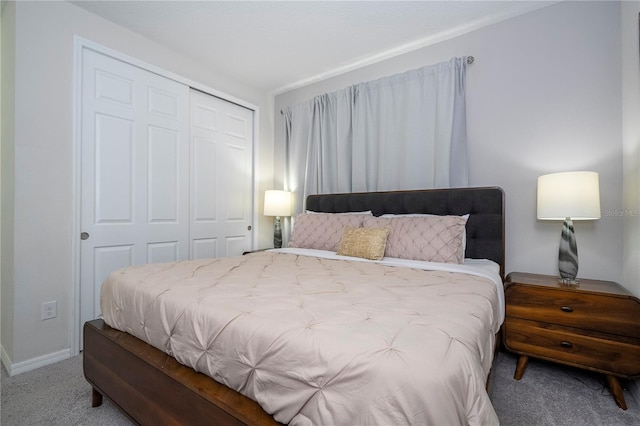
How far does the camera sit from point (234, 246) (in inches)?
140

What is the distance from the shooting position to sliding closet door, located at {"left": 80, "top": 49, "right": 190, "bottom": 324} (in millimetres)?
2379

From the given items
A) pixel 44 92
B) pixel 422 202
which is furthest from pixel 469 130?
pixel 44 92

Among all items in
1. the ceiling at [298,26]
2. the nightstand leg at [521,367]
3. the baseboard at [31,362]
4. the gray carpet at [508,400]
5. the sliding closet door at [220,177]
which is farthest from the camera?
the sliding closet door at [220,177]

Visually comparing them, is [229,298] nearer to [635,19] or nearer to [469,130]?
[469,130]

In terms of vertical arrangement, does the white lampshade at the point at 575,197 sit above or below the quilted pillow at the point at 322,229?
above

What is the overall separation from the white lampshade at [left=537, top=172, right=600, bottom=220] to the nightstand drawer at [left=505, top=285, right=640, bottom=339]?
484mm

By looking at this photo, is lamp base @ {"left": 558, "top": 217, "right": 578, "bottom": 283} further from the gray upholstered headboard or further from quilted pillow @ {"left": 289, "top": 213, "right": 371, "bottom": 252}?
quilted pillow @ {"left": 289, "top": 213, "right": 371, "bottom": 252}

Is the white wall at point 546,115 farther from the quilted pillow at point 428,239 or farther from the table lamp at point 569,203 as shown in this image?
the quilted pillow at point 428,239

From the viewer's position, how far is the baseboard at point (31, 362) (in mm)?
1976

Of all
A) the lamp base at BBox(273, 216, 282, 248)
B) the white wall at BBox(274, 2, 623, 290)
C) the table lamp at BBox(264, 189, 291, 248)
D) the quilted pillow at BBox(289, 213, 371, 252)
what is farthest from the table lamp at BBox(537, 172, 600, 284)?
the lamp base at BBox(273, 216, 282, 248)

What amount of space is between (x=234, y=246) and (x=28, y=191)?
6.24 ft

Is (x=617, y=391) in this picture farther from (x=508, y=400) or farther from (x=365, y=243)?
(x=365, y=243)

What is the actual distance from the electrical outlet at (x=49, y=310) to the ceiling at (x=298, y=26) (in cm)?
230

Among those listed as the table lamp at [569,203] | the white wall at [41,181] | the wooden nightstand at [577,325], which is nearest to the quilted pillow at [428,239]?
the wooden nightstand at [577,325]
